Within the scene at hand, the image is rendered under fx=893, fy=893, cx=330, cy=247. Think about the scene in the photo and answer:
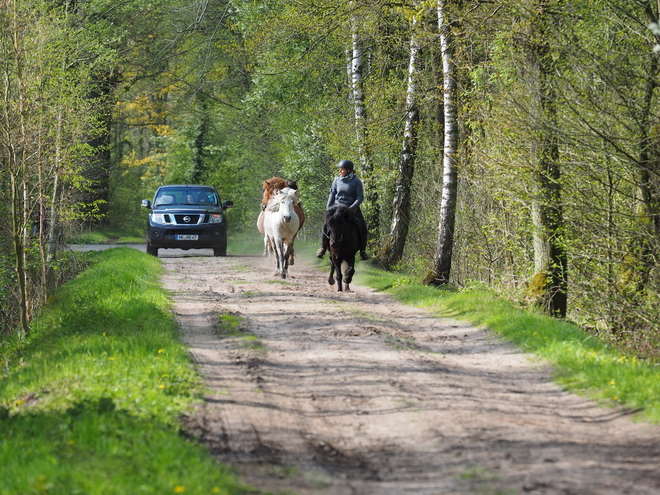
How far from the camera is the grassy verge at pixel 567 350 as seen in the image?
745 centimetres

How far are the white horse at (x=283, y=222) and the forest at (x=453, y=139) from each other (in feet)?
7.96

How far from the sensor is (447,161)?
17094 millimetres

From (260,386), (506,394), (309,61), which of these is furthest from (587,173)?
(309,61)

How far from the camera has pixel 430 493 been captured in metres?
5.17

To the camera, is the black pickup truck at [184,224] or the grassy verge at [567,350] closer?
the grassy verge at [567,350]

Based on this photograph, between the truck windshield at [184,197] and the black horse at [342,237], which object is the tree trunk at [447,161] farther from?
the truck windshield at [184,197]

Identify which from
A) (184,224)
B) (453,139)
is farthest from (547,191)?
(184,224)

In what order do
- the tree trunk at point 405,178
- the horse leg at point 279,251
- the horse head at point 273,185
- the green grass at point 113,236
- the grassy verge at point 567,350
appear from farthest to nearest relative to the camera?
the green grass at point 113,236 < the tree trunk at point 405,178 < the horse head at point 273,185 < the horse leg at point 279,251 < the grassy verge at point 567,350

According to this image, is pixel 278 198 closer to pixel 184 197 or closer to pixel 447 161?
pixel 447 161

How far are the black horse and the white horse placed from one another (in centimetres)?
171

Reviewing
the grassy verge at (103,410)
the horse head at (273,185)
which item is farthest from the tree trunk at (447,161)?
the grassy verge at (103,410)

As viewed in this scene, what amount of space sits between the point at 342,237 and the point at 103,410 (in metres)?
10.3

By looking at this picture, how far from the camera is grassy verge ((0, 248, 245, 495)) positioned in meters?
5.02

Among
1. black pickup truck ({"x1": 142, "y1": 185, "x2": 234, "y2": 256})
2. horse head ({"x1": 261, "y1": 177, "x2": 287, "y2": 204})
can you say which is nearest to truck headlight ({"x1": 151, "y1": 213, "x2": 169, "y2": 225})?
black pickup truck ({"x1": 142, "y1": 185, "x2": 234, "y2": 256})
